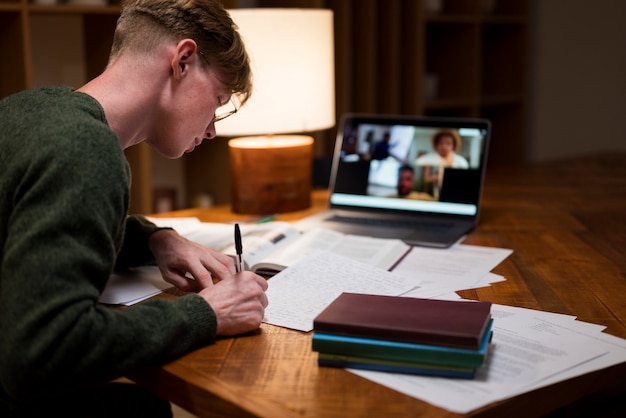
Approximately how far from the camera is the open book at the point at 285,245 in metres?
1.38

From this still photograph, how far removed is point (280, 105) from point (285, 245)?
456 mm

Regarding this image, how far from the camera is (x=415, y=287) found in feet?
4.09

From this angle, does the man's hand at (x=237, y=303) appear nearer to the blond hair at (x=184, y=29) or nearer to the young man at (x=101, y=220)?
the young man at (x=101, y=220)

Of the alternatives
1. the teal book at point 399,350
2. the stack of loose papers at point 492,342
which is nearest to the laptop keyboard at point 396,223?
the stack of loose papers at point 492,342

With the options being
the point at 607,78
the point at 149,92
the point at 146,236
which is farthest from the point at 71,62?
the point at 607,78

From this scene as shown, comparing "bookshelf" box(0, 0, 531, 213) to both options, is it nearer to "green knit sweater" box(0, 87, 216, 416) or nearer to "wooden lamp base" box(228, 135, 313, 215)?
"wooden lamp base" box(228, 135, 313, 215)

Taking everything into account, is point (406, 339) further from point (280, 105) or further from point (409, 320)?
point (280, 105)

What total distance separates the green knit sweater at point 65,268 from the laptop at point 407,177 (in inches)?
32.1

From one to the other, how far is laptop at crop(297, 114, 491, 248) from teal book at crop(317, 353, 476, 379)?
0.74 meters

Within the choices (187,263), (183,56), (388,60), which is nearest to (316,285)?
(187,263)

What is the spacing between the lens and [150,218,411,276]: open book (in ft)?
4.54

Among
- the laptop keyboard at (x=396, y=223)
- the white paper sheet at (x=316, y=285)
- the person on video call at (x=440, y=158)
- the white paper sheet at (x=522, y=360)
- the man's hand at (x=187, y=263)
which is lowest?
the white paper sheet at (x=522, y=360)

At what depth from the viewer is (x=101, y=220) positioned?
884mm

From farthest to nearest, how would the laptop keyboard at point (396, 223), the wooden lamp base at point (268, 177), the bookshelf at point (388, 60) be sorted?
the bookshelf at point (388, 60) < the wooden lamp base at point (268, 177) < the laptop keyboard at point (396, 223)
